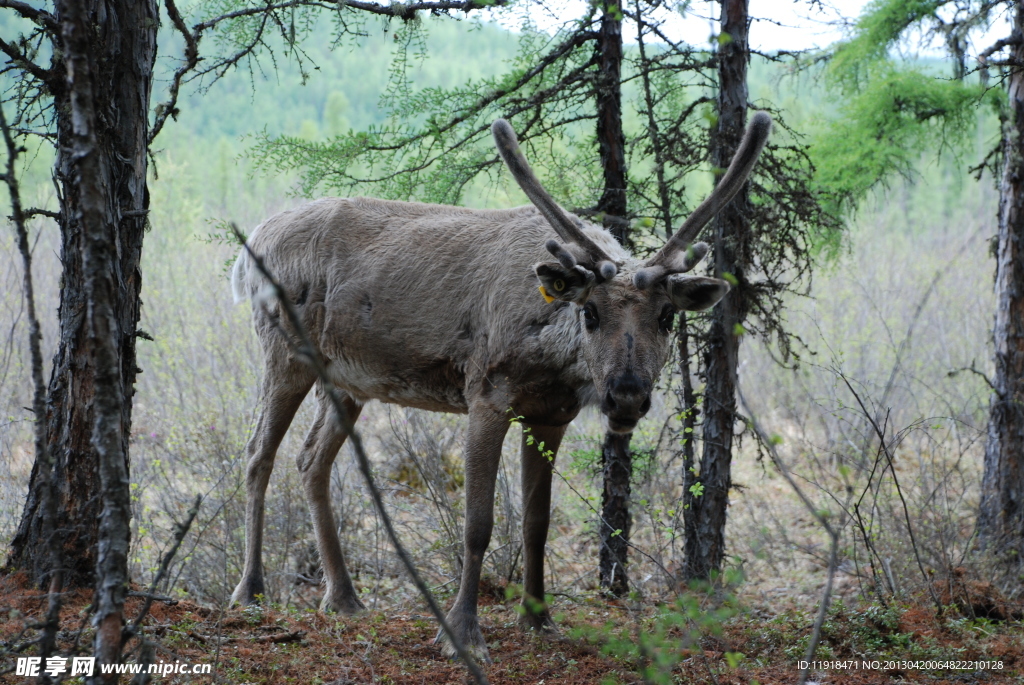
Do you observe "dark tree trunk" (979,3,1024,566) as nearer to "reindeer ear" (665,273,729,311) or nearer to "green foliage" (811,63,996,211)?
"green foliage" (811,63,996,211)

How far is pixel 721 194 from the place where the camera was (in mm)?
5156

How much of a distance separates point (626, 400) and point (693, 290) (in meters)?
0.81

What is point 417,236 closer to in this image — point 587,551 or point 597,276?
point 597,276

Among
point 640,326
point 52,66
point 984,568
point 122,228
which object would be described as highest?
point 52,66

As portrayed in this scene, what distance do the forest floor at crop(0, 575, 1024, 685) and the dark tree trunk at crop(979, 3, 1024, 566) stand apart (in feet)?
5.97

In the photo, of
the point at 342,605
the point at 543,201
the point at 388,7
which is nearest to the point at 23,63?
the point at 388,7

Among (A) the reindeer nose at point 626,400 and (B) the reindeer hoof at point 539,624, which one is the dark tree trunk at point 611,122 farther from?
(B) the reindeer hoof at point 539,624

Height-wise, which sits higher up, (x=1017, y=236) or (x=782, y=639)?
(x=1017, y=236)

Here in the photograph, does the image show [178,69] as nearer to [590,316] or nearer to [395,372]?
[395,372]

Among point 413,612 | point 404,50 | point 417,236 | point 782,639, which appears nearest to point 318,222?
point 417,236

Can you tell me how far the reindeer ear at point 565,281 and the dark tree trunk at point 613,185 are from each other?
2246 mm

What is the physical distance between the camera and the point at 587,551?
1036cm

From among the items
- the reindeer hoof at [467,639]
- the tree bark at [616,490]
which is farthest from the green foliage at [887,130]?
the reindeer hoof at [467,639]

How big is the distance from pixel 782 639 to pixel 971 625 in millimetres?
1164
